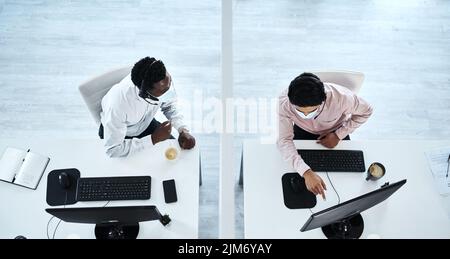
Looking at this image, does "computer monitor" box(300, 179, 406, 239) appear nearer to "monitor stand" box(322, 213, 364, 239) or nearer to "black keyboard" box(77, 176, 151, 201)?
"monitor stand" box(322, 213, 364, 239)

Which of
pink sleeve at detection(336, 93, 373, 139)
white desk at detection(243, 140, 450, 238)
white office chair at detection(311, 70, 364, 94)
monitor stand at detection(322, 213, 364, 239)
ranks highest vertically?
white office chair at detection(311, 70, 364, 94)

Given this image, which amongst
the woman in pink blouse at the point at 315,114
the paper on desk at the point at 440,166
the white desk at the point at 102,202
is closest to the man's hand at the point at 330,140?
the woman in pink blouse at the point at 315,114

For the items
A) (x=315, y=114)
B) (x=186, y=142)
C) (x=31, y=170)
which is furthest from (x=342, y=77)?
(x=31, y=170)

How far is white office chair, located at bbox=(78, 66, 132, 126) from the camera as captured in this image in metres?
1.80

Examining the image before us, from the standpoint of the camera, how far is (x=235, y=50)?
301 centimetres

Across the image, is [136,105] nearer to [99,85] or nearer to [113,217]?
[99,85]

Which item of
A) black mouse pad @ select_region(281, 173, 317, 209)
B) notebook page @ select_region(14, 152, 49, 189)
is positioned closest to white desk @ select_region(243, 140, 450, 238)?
black mouse pad @ select_region(281, 173, 317, 209)

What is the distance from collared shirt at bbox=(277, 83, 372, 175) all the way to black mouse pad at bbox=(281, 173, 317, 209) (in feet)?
0.29

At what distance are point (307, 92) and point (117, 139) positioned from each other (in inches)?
37.4

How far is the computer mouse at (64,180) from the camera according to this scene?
171 centimetres

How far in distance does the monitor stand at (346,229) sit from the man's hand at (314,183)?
0.47 feet

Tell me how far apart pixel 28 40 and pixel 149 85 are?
1984 mm

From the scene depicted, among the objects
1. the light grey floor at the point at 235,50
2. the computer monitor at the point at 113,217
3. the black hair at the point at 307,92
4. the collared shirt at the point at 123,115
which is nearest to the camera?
the computer monitor at the point at 113,217

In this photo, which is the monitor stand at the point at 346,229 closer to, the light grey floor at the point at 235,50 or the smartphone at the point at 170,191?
the smartphone at the point at 170,191
